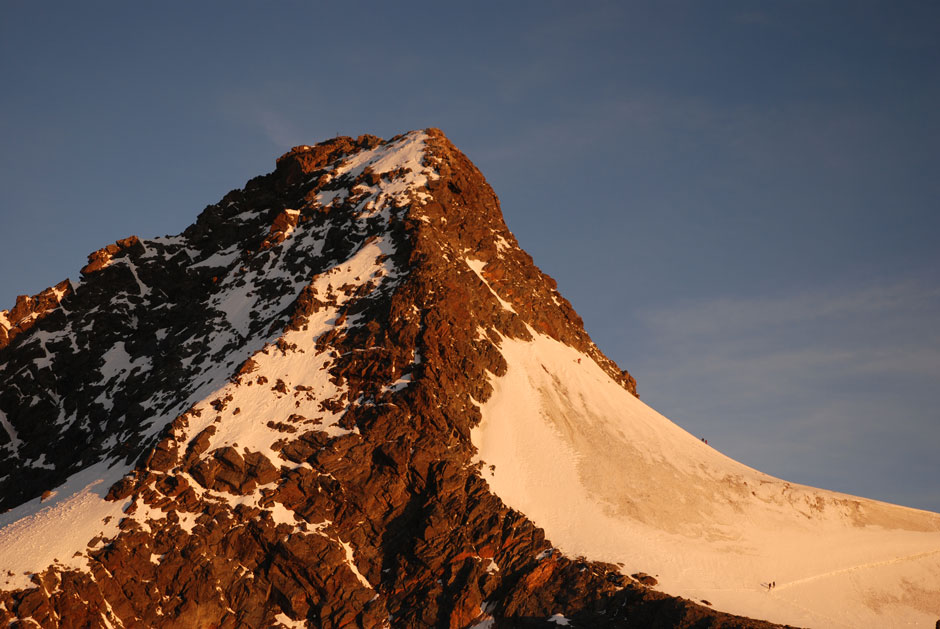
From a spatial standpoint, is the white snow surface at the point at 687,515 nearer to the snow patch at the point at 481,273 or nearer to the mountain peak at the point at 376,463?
the mountain peak at the point at 376,463

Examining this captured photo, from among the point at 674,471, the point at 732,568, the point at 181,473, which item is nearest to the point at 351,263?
the point at 181,473

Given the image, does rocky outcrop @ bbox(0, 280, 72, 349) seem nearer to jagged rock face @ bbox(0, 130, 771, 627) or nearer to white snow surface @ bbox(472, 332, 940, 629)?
jagged rock face @ bbox(0, 130, 771, 627)

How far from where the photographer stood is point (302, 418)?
3979 inches

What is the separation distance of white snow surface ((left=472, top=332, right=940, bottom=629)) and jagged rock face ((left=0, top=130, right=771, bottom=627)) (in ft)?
14.1

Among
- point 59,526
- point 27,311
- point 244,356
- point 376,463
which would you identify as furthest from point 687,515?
point 27,311

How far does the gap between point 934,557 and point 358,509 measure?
58.3 m

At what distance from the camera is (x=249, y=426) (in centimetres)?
9950

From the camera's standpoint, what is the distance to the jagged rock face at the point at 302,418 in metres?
88.1

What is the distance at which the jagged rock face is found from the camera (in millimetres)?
88125

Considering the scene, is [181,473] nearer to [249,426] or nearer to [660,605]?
[249,426]

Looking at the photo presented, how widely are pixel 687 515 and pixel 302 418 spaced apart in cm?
3989

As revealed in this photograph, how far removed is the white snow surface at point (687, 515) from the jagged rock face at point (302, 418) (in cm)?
429

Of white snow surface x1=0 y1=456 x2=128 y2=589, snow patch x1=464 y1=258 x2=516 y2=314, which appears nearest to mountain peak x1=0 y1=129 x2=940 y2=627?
white snow surface x1=0 y1=456 x2=128 y2=589

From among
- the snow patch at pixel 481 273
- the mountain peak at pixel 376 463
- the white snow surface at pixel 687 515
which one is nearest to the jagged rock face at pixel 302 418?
the mountain peak at pixel 376 463
